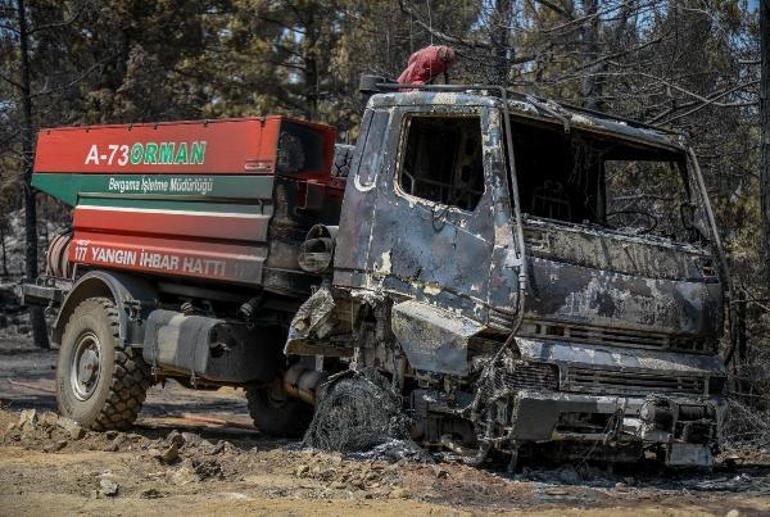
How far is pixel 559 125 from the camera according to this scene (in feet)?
23.2

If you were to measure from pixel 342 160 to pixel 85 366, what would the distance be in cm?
334

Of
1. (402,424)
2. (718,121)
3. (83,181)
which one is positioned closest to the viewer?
(402,424)

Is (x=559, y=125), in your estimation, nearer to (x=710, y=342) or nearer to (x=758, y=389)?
(x=710, y=342)

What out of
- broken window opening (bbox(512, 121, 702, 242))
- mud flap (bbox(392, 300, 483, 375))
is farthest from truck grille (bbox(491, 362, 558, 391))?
broken window opening (bbox(512, 121, 702, 242))

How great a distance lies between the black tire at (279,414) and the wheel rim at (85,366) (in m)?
1.46

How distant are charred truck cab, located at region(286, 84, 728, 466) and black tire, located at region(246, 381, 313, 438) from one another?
189cm

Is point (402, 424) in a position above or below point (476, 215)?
below

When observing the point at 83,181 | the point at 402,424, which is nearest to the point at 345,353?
the point at 402,424

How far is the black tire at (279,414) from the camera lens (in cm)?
976

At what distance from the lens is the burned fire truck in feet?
21.3

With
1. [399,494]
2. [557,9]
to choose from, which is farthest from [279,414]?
[557,9]

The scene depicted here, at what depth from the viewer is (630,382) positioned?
262 inches

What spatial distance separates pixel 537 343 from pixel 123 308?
438 cm

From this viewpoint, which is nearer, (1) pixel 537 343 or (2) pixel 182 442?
(1) pixel 537 343
